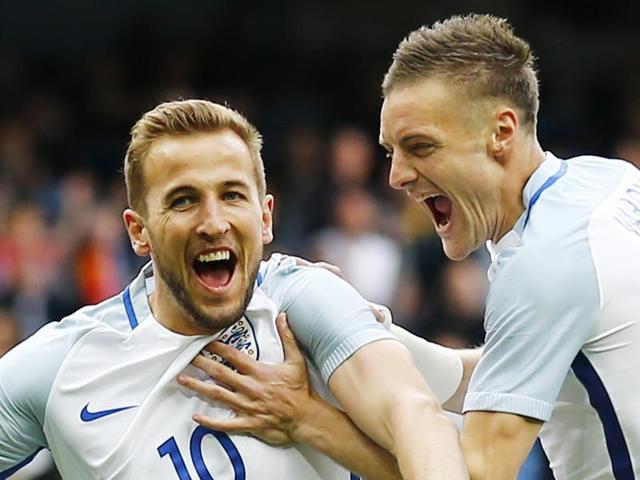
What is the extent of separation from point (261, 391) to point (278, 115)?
8225 millimetres

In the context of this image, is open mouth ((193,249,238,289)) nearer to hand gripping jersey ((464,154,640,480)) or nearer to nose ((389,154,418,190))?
nose ((389,154,418,190))

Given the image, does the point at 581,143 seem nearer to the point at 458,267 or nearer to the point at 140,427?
the point at 458,267

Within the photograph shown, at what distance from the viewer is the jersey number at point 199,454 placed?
3650 mm

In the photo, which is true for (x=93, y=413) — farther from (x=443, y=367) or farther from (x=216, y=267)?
(x=443, y=367)

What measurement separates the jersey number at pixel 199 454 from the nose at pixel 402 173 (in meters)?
0.89

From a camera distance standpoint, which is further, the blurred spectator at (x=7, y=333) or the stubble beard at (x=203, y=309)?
the blurred spectator at (x=7, y=333)

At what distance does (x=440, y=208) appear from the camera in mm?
4238

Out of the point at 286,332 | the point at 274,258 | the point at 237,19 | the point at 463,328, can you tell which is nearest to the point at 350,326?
the point at 286,332

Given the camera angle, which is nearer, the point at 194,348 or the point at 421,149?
the point at 194,348

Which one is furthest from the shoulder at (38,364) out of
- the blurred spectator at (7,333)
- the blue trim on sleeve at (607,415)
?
the blurred spectator at (7,333)

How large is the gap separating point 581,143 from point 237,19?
3.27 metres

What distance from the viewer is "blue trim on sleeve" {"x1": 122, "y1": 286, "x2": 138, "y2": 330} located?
12.8 ft

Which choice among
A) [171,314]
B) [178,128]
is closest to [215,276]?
[171,314]

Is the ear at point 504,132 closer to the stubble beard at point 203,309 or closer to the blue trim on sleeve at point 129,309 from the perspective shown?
the stubble beard at point 203,309
